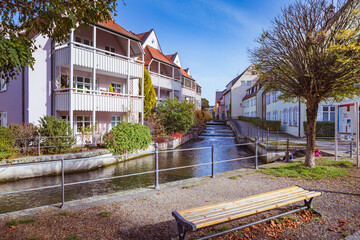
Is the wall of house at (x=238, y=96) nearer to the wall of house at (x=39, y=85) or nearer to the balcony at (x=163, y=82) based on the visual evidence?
the balcony at (x=163, y=82)

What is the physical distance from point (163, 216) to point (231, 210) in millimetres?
1543

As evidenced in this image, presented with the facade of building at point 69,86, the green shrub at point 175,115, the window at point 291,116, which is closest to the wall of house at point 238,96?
the window at point 291,116

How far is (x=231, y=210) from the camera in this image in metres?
3.57

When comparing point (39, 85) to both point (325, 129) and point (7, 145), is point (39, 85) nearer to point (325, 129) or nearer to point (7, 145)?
point (7, 145)

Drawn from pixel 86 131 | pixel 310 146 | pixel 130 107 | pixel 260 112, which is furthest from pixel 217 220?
pixel 260 112

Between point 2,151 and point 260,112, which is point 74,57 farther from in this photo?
point 260,112

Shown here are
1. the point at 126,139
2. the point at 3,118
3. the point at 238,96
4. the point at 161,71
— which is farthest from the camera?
the point at 238,96

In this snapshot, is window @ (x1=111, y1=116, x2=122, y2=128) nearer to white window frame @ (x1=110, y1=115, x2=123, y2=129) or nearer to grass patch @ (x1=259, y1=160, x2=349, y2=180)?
white window frame @ (x1=110, y1=115, x2=123, y2=129)

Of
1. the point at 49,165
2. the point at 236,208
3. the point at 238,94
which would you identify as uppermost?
the point at 238,94

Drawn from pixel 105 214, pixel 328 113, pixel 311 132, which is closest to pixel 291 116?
pixel 328 113

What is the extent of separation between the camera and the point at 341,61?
22.0 feet

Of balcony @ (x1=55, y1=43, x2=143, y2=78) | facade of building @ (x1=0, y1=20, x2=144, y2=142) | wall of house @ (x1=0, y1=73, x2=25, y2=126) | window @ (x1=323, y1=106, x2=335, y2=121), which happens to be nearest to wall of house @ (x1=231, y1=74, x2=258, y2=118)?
window @ (x1=323, y1=106, x2=335, y2=121)

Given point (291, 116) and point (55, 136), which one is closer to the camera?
point (55, 136)

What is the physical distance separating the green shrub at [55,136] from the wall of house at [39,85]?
3.58 m
